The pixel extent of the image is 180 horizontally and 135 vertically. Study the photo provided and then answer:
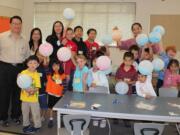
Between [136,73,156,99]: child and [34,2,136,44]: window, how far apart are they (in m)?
3.35

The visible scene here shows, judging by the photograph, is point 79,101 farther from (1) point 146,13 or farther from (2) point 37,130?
(1) point 146,13

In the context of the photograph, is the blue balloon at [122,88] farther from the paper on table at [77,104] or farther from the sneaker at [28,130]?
the sneaker at [28,130]

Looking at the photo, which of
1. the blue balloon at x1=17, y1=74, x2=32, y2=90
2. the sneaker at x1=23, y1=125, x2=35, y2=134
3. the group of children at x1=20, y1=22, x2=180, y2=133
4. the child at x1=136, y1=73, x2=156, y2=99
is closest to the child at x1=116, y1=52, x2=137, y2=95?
the group of children at x1=20, y1=22, x2=180, y2=133

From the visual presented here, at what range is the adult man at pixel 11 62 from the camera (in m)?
3.52

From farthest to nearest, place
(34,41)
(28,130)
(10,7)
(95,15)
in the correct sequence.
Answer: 1. (95,15)
2. (10,7)
3. (34,41)
4. (28,130)

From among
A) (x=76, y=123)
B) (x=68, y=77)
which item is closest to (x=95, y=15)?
(x=68, y=77)

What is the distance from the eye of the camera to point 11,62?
3.55 meters

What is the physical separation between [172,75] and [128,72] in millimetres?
757

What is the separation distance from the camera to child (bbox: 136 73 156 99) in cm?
332

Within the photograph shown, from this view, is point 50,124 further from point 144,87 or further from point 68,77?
point 144,87

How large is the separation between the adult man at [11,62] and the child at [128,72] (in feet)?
4.72

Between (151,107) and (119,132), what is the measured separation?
3.45 feet

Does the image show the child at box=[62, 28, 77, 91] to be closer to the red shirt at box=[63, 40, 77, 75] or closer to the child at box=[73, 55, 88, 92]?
the red shirt at box=[63, 40, 77, 75]

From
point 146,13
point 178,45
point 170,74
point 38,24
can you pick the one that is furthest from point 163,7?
point 38,24
